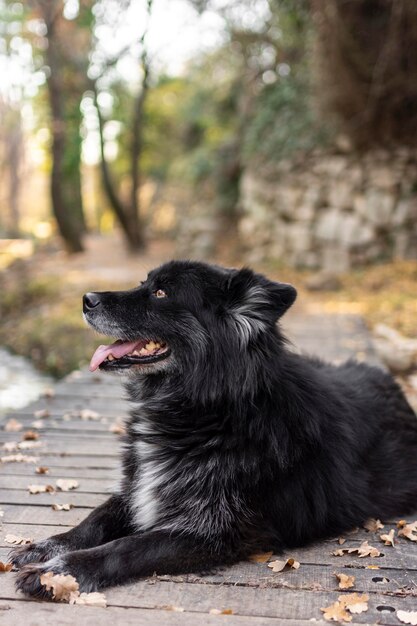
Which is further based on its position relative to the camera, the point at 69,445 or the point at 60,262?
the point at 60,262

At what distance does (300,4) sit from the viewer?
14383 mm

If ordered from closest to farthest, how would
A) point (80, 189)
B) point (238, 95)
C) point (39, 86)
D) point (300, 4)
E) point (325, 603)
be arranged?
point (325, 603), point (300, 4), point (238, 95), point (39, 86), point (80, 189)

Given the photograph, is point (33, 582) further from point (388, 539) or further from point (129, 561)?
point (388, 539)

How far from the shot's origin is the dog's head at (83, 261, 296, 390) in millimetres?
2945

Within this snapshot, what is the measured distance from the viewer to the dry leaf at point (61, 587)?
2.46m

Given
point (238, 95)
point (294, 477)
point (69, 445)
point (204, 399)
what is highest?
point (238, 95)

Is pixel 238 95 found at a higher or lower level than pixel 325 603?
higher

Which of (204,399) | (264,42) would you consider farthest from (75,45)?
(204,399)

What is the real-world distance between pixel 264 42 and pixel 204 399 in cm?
1470

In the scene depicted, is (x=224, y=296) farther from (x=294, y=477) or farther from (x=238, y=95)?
(x=238, y=95)

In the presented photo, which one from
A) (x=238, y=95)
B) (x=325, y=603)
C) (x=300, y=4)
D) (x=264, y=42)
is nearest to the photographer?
(x=325, y=603)

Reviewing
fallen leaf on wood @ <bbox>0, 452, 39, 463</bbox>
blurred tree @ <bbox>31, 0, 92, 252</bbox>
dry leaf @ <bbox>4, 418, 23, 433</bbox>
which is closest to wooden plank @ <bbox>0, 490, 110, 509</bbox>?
fallen leaf on wood @ <bbox>0, 452, 39, 463</bbox>

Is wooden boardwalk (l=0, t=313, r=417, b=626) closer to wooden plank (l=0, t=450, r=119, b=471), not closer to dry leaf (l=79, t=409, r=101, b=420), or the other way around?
wooden plank (l=0, t=450, r=119, b=471)

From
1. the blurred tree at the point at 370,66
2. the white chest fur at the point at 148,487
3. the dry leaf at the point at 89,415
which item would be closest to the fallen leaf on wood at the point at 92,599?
the white chest fur at the point at 148,487
